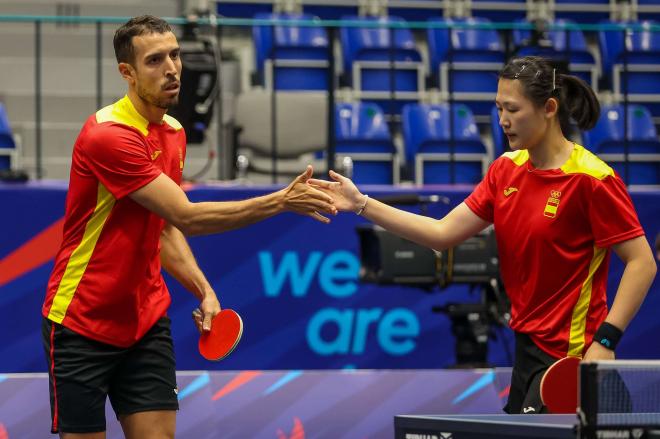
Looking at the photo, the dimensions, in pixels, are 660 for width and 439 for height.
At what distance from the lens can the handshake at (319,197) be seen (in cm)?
400

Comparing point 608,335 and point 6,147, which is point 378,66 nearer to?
point 6,147

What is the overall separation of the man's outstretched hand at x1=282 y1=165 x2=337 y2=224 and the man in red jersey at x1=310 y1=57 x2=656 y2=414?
1.93ft

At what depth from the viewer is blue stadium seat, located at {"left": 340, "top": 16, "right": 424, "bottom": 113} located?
32.5 feet

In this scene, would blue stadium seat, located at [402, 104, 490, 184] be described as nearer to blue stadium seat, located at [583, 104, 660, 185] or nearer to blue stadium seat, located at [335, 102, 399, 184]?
blue stadium seat, located at [335, 102, 399, 184]

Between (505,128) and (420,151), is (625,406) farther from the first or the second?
(420,151)

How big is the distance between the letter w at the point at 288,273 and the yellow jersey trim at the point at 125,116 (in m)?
3.44

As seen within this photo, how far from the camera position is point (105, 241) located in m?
3.87

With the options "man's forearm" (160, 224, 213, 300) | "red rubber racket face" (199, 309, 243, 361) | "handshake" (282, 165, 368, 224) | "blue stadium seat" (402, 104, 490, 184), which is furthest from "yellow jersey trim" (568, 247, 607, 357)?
"blue stadium seat" (402, 104, 490, 184)

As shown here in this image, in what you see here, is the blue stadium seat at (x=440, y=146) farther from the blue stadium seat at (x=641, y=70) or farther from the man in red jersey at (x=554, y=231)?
the man in red jersey at (x=554, y=231)

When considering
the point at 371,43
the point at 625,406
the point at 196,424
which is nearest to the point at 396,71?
the point at 371,43

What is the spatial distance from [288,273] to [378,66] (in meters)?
3.00

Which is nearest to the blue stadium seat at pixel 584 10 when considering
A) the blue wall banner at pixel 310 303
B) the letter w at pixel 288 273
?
the blue wall banner at pixel 310 303

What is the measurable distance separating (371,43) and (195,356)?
3898 mm

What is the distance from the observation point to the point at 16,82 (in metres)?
9.76
